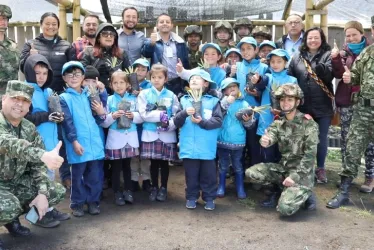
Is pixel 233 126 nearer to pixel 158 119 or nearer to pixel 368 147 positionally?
pixel 158 119

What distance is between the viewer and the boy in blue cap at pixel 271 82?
5086 mm

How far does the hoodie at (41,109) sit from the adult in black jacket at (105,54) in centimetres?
62

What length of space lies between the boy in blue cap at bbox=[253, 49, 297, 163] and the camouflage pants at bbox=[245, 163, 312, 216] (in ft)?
0.93

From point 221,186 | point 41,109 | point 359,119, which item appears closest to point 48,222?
point 41,109

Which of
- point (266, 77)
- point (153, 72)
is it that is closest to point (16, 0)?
point (153, 72)

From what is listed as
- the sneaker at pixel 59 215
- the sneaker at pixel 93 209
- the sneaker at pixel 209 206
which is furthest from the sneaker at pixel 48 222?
the sneaker at pixel 209 206

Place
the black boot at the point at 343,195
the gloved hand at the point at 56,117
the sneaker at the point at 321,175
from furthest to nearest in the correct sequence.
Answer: the sneaker at the point at 321,175 → the black boot at the point at 343,195 → the gloved hand at the point at 56,117

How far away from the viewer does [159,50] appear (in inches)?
224

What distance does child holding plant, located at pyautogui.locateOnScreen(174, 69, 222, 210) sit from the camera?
4.69m

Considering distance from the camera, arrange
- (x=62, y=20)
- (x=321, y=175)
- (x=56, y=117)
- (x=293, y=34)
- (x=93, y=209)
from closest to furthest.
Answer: (x=56, y=117) < (x=93, y=209) < (x=321, y=175) < (x=293, y=34) < (x=62, y=20)

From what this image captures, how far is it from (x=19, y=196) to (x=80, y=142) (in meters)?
0.86

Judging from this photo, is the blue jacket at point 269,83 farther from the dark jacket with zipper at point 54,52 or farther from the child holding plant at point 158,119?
the dark jacket with zipper at point 54,52

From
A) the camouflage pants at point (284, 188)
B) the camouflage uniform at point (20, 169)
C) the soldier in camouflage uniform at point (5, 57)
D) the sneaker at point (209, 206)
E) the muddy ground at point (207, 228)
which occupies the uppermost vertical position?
the soldier in camouflage uniform at point (5, 57)

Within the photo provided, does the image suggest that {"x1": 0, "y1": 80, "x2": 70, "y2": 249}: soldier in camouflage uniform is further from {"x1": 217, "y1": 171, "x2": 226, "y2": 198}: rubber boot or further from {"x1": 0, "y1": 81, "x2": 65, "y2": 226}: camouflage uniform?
{"x1": 217, "y1": 171, "x2": 226, "y2": 198}: rubber boot
